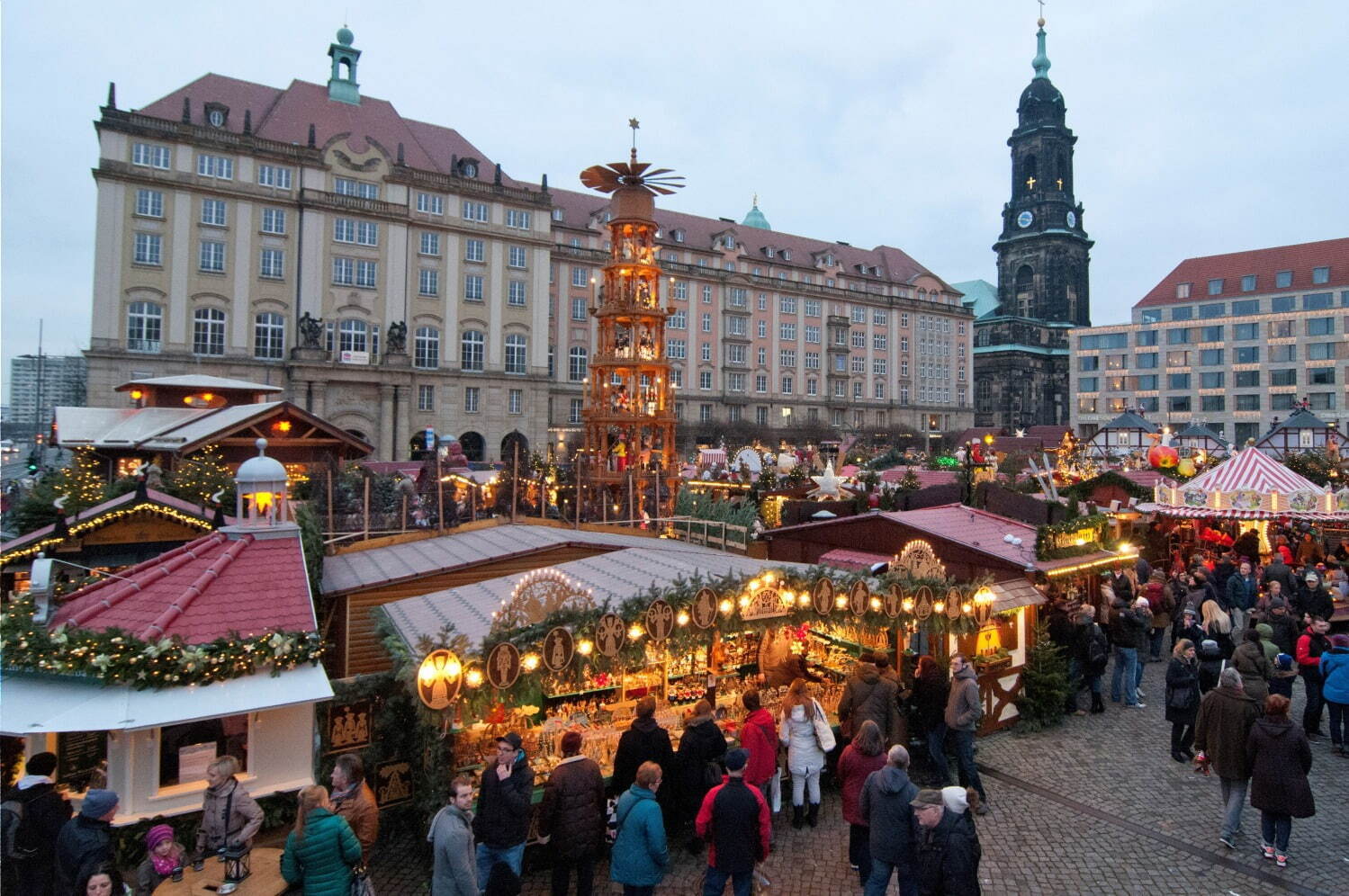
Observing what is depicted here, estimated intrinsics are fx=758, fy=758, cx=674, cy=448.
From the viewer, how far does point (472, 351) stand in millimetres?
48844

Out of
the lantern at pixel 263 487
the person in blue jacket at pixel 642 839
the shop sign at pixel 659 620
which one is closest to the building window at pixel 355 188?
the lantern at pixel 263 487

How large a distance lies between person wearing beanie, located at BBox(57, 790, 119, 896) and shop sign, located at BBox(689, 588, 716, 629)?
525 cm

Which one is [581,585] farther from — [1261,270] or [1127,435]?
[1261,270]

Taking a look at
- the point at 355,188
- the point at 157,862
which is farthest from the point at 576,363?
the point at 157,862

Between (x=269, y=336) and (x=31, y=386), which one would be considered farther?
(x=31, y=386)

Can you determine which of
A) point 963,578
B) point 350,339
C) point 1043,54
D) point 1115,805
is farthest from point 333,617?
point 1043,54

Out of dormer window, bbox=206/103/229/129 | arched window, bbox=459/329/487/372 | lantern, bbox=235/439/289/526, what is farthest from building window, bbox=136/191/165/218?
lantern, bbox=235/439/289/526

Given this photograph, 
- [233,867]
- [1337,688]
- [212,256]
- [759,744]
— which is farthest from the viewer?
[212,256]

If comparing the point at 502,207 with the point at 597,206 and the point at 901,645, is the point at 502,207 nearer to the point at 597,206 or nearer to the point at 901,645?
the point at 597,206

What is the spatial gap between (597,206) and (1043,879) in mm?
63834

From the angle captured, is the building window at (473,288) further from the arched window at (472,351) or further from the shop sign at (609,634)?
the shop sign at (609,634)

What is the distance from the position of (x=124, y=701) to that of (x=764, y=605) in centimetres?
620

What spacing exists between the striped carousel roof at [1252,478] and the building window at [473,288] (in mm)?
40283

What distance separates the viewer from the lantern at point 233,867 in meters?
5.89
